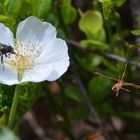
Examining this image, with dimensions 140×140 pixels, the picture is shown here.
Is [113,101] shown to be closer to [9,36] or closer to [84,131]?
[84,131]

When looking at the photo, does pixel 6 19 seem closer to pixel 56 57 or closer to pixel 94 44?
pixel 56 57

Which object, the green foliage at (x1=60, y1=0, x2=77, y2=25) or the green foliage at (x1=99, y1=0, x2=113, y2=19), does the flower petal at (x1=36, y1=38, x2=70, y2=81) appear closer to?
the green foliage at (x1=99, y1=0, x2=113, y2=19)

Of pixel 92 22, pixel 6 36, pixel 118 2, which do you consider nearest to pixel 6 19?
pixel 6 36

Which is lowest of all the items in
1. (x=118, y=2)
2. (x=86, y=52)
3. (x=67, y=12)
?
(x=86, y=52)

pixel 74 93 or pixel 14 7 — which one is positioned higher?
pixel 14 7

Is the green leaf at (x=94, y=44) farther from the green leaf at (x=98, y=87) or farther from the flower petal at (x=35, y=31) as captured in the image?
the flower petal at (x=35, y=31)

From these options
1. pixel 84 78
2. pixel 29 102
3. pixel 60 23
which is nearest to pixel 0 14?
pixel 29 102

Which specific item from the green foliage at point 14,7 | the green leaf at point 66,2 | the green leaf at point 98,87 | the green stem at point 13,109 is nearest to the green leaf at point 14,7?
the green foliage at point 14,7
